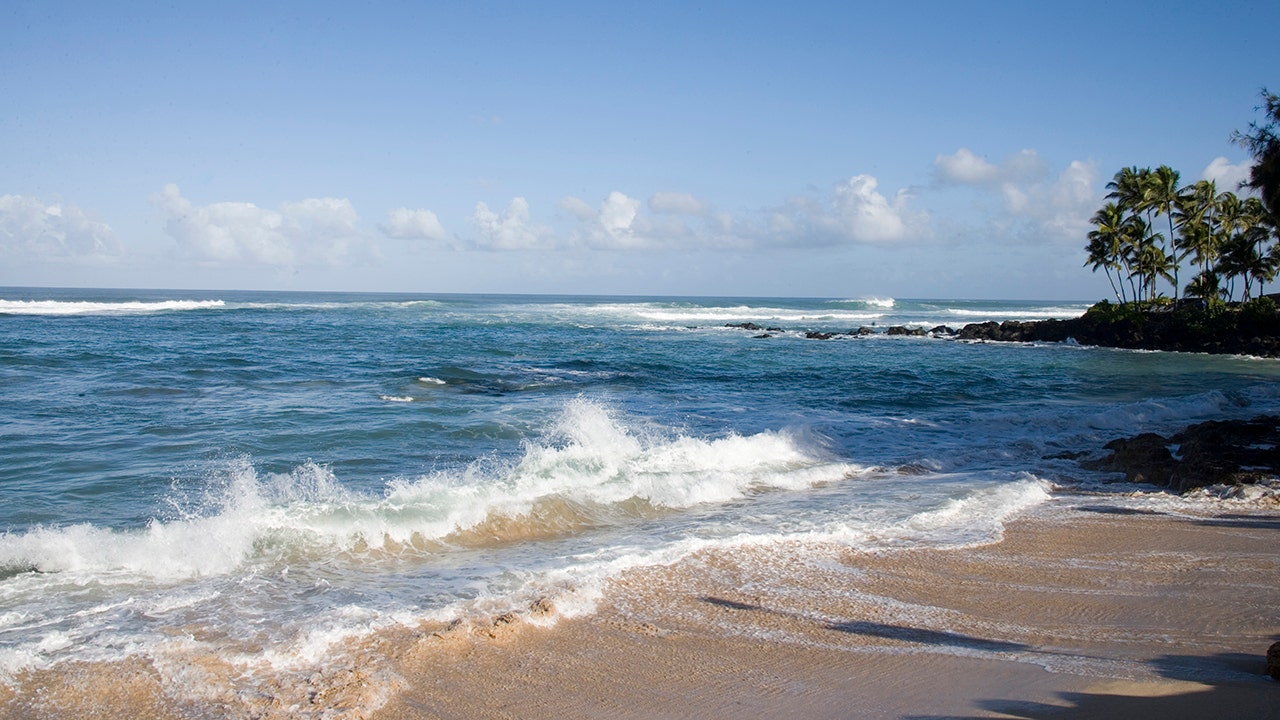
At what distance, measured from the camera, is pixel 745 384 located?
24.1 metres

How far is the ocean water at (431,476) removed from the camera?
6.16 m

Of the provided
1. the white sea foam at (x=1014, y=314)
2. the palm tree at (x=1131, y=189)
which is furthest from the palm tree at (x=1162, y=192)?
the white sea foam at (x=1014, y=314)

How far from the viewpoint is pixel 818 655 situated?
525 centimetres

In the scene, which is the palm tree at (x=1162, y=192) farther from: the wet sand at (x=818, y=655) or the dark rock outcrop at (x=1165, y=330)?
the wet sand at (x=818, y=655)

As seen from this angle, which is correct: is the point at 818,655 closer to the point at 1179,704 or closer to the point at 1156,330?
the point at 1179,704

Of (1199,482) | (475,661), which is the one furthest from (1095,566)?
(475,661)

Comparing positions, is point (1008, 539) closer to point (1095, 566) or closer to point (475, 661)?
point (1095, 566)

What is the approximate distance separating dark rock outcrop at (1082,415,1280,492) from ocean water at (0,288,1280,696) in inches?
47.9

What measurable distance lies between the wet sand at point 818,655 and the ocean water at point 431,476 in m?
0.34

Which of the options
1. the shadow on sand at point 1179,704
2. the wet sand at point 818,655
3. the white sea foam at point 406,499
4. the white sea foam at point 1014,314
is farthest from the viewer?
the white sea foam at point 1014,314

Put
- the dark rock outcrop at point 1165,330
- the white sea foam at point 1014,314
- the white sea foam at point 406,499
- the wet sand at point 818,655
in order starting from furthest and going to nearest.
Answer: the white sea foam at point 1014,314 < the dark rock outcrop at point 1165,330 < the white sea foam at point 406,499 < the wet sand at point 818,655

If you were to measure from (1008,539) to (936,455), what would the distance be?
18.4ft

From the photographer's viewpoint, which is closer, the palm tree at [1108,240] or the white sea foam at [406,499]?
the white sea foam at [406,499]

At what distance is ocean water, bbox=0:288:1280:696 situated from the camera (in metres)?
6.16
